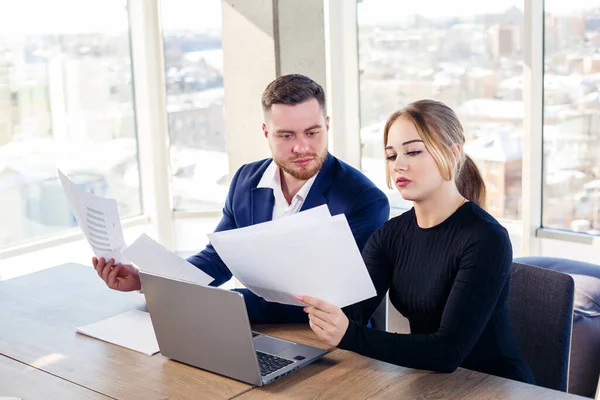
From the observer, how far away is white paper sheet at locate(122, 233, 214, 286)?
1.97m

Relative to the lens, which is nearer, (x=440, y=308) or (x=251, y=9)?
(x=440, y=308)

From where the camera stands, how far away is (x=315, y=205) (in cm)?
233

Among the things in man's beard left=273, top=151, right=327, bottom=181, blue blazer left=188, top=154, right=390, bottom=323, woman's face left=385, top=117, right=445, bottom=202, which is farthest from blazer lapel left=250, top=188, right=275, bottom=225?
woman's face left=385, top=117, right=445, bottom=202

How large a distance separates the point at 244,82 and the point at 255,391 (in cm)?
271

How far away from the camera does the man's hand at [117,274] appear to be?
2227 mm

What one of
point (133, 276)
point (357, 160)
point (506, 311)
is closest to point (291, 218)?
point (506, 311)

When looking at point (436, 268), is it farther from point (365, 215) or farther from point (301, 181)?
point (301, 181)

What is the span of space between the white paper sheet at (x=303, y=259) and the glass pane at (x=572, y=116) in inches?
90.4

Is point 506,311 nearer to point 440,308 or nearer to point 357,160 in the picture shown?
point 440,308

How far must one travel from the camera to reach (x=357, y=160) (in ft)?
14.7

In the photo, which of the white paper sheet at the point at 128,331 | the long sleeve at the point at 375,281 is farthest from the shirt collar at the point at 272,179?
the white paper sheet at the point at 128,331

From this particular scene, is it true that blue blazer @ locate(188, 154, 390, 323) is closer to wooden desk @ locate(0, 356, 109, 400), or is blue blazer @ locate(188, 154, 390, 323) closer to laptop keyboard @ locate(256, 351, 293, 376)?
laptop keyboard @ locate(256, 351, 293, 376)

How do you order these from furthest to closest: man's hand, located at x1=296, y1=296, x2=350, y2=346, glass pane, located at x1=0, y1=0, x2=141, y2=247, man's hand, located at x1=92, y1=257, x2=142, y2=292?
glass pane, located at x1=0, y1=0, x2=141, y2=247
man's hand, located at x1=92, y1=257, x2=142, y2=292
man's hand, located at x1=296, y1=296, x2=350, y2=346

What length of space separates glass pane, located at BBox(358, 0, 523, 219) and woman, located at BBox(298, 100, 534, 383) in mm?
1908
